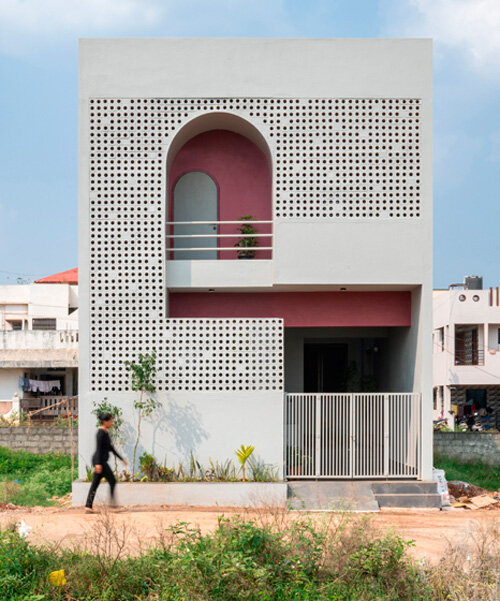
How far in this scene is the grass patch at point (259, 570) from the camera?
268 inches

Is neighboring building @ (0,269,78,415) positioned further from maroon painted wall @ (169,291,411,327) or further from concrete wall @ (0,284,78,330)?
maroon painted wall @ (169,291,411,327)

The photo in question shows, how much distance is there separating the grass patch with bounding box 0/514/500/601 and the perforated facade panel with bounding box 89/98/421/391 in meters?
5.47

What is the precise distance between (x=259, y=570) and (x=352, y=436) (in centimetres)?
671

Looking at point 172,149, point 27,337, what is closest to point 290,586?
point 172,149

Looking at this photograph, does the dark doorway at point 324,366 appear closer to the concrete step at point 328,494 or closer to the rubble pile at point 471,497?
the rubble pile at point 471,497

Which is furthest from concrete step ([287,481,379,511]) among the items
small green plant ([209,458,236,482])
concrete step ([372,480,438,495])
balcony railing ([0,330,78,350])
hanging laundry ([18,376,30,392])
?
balcony railing ([0,330,78,350])

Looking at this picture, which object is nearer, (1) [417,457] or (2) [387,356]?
(1) [417,457]

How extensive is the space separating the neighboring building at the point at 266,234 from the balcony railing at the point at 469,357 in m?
17.9

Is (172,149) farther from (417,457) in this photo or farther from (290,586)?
(290,586)

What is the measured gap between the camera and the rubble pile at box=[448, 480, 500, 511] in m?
13.1

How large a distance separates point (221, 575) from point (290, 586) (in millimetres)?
726

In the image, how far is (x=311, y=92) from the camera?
43.9ft

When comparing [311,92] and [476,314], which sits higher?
[311,92]

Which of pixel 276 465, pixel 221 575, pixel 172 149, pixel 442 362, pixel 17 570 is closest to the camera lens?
pixel 221 575
